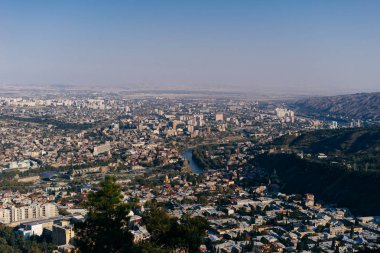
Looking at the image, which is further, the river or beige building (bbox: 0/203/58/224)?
the river

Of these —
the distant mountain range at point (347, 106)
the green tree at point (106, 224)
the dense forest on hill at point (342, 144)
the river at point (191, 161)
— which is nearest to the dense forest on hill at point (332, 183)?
the dense forest on hill at point (342, 144)

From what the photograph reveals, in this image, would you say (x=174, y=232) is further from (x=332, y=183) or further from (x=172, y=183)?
(x=172, y=183)

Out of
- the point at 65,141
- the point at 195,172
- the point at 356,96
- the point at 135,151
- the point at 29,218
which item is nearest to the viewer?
the point at 29,218

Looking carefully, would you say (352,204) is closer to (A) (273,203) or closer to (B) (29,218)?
(A) (273,203)

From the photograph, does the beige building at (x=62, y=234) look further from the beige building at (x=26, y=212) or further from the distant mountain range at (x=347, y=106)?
the distant mountain range at (x=347, y=106)

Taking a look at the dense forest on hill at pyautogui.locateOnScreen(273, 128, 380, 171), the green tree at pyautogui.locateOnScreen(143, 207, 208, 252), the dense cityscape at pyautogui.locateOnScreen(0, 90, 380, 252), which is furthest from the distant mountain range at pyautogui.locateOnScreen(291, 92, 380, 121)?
the green tree at pyautogui.locateOnScreen(143, 207, 208, 252)

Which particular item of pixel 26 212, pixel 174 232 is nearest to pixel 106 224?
pixel 174 232

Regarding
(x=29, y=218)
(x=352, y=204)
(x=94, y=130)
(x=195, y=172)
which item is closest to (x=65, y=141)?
(x=94, y=130)

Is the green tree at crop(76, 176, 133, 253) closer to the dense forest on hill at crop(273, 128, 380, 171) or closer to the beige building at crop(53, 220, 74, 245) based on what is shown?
the beige building at crop(53, 220, 74, 245)
